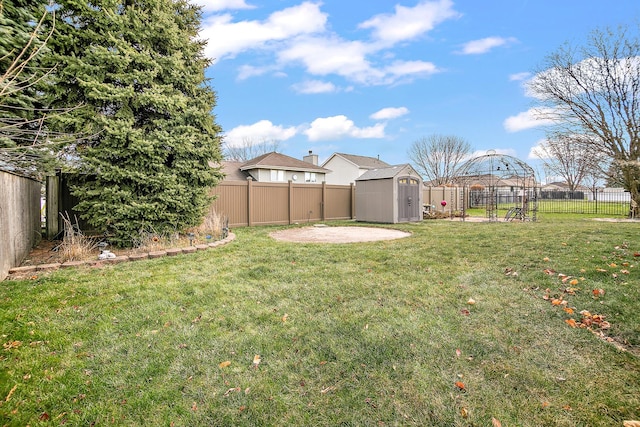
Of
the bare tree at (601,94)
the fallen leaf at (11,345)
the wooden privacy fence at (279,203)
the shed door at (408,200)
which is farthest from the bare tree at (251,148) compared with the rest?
the fallen leaf at (11,345)

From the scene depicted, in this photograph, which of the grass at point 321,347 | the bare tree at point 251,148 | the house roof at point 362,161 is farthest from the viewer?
the bare tree at point 251,148

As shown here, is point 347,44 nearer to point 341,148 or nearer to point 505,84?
point 505,84

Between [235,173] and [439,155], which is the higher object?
[439,155]

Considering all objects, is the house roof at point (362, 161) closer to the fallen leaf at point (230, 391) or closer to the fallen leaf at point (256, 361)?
the fallen leaf at point (256, 361)

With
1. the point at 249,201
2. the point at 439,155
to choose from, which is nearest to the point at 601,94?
the point at 249,201

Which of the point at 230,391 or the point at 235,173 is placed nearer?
the point at 230,391

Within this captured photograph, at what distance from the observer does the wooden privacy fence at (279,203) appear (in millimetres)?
10591

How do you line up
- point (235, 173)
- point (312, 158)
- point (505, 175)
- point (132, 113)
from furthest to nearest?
point (312, 158), point (235, 173), point (505, 175), point (132, 113)

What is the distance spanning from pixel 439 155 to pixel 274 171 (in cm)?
2005

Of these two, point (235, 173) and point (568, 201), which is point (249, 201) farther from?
point (568, 201)

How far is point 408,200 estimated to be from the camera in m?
13.1

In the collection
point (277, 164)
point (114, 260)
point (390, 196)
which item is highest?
point (277, 164)

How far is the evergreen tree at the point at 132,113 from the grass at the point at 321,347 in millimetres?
1951

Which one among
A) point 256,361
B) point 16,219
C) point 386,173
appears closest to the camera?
point 256,361
